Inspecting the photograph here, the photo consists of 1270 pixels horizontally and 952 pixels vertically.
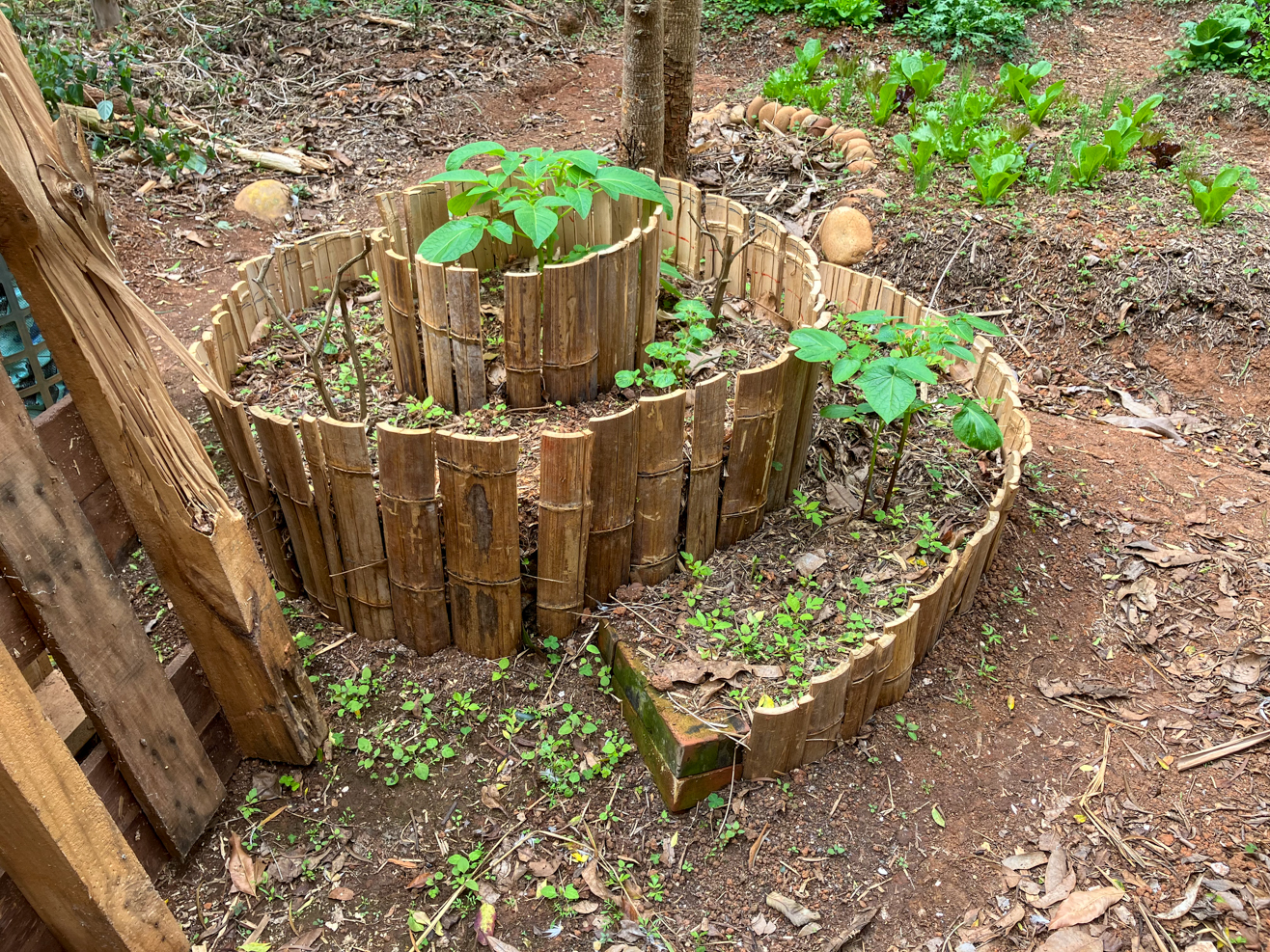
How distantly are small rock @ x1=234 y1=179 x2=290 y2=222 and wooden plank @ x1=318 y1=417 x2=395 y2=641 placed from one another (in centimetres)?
405

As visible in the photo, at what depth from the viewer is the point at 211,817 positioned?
7.86 ft

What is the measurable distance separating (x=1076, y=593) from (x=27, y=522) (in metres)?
3.29

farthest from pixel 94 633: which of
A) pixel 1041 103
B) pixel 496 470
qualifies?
pixel 1041 103

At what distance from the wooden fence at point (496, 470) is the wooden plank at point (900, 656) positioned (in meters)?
0.71

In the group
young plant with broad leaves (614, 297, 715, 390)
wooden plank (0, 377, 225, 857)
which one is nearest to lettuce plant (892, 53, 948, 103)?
A: young plant with broad leaves (614, 297, 715, 390)

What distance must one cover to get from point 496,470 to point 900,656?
1.40 metres

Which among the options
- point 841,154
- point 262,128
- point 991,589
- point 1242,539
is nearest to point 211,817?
point 991,589

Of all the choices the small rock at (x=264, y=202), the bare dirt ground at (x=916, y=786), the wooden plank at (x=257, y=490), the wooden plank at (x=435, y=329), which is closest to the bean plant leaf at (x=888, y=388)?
the bare dirt ground at (x=916, y=786)

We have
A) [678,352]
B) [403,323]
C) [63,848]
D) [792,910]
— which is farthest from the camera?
[403,323]

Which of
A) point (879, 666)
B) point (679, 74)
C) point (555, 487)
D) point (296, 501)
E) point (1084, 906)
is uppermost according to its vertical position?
point (679, 74)

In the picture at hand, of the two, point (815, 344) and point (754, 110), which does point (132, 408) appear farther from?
point (754, 110)

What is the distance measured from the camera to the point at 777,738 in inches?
96.2

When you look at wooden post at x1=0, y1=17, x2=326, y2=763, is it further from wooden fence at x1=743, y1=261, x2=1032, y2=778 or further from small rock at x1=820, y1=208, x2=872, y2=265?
small rock at x1=820, y1=208, x2=872, y2=265

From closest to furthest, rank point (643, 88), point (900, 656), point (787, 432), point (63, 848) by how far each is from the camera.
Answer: point (63, 848) → point (900, 656) → point (787, 432) → point (643, 88)
